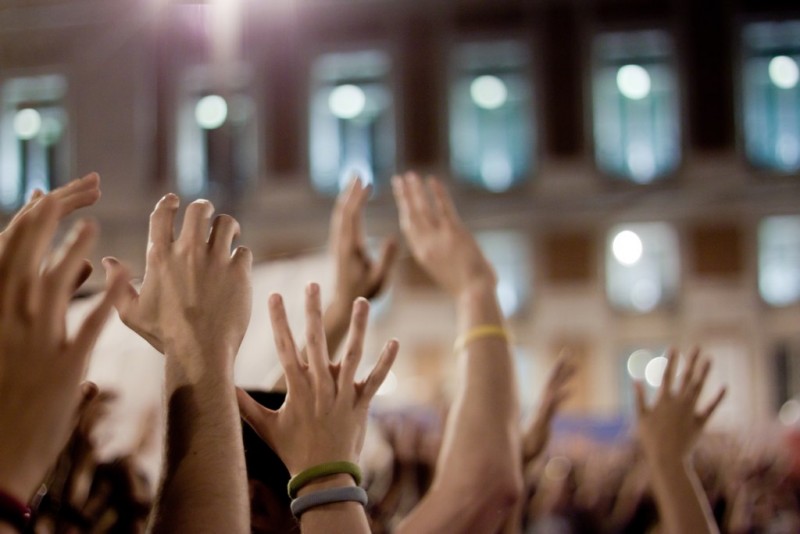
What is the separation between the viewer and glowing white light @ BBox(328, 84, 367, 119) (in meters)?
18.9

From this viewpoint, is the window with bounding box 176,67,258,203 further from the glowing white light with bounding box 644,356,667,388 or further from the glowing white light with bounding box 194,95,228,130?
the glowing white light with bounding box 644,356,667,388

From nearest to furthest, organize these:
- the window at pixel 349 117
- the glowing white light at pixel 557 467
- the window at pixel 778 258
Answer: the glowing white light at pixel 557 467 → the window at pixel 778 258 → the window at pixel 349 117

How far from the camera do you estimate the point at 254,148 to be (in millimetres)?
19234

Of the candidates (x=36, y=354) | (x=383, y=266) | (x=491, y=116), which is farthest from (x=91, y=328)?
(x=491, y=116)

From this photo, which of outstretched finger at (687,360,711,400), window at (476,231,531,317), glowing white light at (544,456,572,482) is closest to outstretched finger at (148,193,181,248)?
outstretched finger at (687,360,711,400)

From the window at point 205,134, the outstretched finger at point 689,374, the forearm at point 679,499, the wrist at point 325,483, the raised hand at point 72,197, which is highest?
the raised hand at point 72,197

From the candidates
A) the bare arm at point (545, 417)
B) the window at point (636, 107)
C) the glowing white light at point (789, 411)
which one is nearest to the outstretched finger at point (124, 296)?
the bare arm at point (545, 417)

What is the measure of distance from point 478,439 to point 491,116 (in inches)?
661

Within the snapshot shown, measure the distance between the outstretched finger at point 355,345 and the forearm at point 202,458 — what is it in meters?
0.16

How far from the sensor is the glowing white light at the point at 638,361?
17375 millimetres

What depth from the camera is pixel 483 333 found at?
203 centimetres

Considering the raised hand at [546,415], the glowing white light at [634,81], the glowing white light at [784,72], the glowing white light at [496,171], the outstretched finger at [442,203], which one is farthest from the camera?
the glowing white light at [496,171]

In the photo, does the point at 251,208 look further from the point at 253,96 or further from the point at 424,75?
the point at 424,75

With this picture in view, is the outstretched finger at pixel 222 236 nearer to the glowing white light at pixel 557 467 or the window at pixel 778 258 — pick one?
the glowing white light at pixel 557 467
